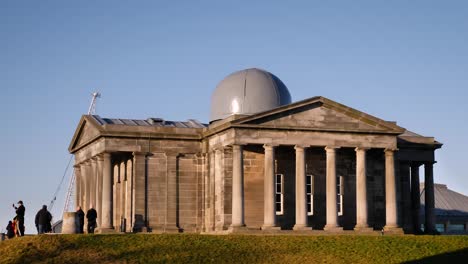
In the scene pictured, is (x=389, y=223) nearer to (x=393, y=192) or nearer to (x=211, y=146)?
(x=393, y=192)

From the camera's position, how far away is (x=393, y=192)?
65.5 m

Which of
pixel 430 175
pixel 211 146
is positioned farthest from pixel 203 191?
pixel 430 175

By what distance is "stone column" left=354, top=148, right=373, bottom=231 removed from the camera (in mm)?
64312

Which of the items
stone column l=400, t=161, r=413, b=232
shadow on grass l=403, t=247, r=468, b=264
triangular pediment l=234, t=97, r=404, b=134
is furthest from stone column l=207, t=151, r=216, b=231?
shadow on grass l=403, t=247, r=468, b=264

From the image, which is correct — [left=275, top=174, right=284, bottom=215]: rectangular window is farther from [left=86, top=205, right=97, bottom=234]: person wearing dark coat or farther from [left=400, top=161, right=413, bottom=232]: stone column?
[left=86, top=205, right=97, bottom=234]: person wearing dark coat

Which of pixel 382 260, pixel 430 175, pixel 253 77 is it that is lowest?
pixel 382 260

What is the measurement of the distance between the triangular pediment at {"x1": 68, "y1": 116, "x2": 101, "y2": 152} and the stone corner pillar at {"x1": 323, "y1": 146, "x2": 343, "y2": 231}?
15.3 metres

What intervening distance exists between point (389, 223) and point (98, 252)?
22727mm

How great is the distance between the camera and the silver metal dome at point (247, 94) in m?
68.1

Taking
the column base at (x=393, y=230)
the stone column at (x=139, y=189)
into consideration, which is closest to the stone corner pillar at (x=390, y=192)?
the column base at (x=393, y=230)

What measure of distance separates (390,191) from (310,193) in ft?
17.5

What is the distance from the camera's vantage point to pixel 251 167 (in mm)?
64375

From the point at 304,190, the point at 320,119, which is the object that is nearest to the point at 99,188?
the point at 304,190

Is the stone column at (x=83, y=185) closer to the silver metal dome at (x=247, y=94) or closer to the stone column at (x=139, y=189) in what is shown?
the stone column at (x=139, y=189)
